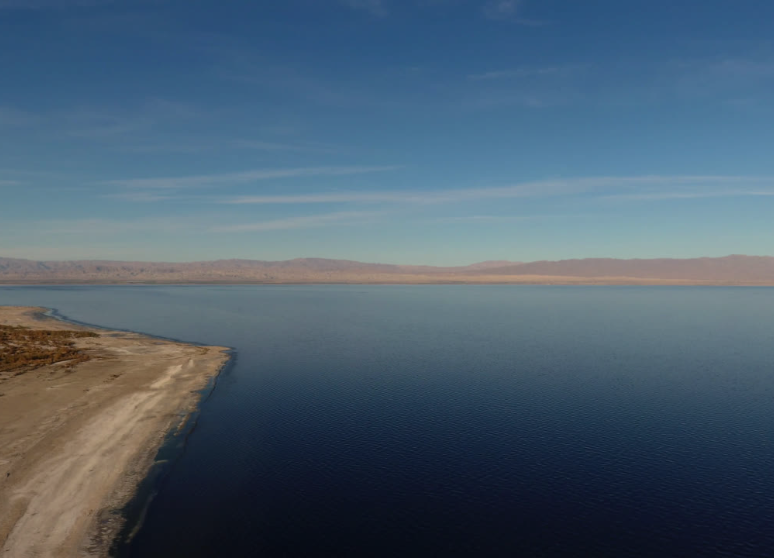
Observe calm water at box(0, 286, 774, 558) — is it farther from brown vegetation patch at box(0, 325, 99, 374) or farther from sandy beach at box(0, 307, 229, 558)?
brown vegetation patch at box(0, 325, 99, 374)

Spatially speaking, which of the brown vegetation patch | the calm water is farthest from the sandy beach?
the calm water

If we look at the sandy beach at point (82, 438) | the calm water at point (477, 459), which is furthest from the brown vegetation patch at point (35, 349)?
the calm water at point (477, 459)

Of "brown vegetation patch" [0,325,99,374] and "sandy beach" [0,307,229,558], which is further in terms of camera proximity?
"brown vegetation patch" [0,325,99,374]

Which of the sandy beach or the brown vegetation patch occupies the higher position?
the brown vegetation patch

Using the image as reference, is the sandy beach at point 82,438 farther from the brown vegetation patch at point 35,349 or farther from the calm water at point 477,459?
the calm water at point 477,459

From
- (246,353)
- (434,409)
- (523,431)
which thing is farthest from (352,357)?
(523,431)
